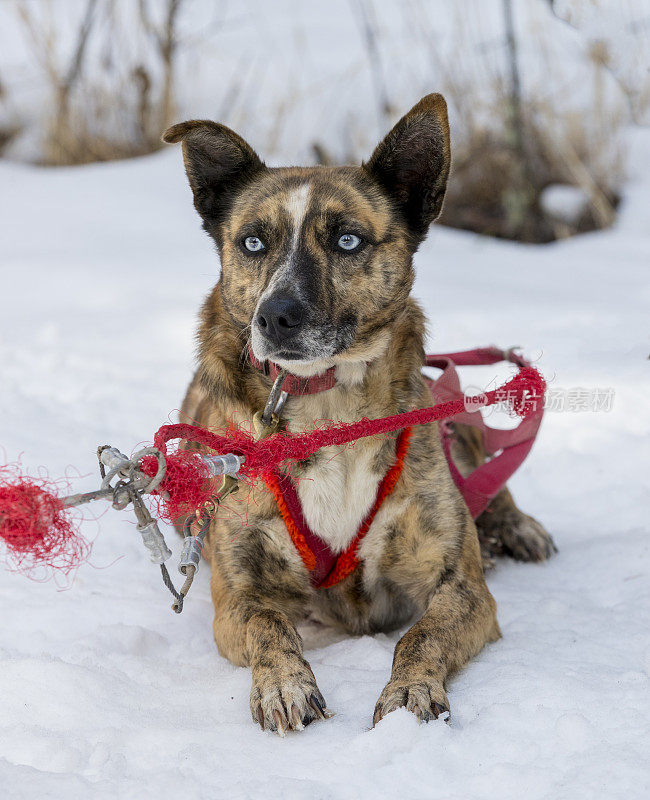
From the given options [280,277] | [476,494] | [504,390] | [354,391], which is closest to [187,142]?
[280,277]

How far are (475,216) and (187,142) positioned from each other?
5.67 metres

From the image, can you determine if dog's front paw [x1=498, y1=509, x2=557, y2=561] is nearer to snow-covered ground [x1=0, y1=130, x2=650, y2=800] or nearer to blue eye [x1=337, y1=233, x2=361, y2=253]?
snow-covered ground [x1=0, y1=130, x2=650, y2=800]

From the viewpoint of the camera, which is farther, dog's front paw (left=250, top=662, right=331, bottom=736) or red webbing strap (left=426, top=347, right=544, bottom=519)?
red webbing strap (left=426, top=347, right=544, bottom=519)

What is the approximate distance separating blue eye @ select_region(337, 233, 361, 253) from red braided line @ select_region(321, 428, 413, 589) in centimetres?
54

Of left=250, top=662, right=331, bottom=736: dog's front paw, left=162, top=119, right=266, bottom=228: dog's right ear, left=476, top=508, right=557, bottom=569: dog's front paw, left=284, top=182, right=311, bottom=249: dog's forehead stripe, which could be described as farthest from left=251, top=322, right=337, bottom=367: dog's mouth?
left=476, top=508, right=557, bottom=569: dog's front paw

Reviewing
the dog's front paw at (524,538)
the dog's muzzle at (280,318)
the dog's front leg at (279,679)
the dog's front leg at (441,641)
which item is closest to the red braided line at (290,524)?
the dog's front leg at (279,679)

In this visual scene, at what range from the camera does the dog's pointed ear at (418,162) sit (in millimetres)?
2387

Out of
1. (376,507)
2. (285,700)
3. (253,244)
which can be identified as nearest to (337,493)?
(376,507)

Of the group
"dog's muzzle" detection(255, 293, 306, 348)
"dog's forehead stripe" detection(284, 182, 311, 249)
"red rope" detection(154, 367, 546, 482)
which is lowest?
"red rope" detection(154, 367, 546, 482)

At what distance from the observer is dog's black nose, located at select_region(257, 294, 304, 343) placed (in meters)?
2.13

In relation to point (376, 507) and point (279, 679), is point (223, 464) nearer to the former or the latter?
point (279, 679)

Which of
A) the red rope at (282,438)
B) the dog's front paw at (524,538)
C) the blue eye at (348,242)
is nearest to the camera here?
the red rope at (282,438)

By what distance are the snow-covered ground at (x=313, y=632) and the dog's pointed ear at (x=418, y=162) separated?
1274mm

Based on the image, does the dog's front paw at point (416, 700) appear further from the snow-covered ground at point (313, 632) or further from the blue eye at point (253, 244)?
the blue eye at point (253, 244)
